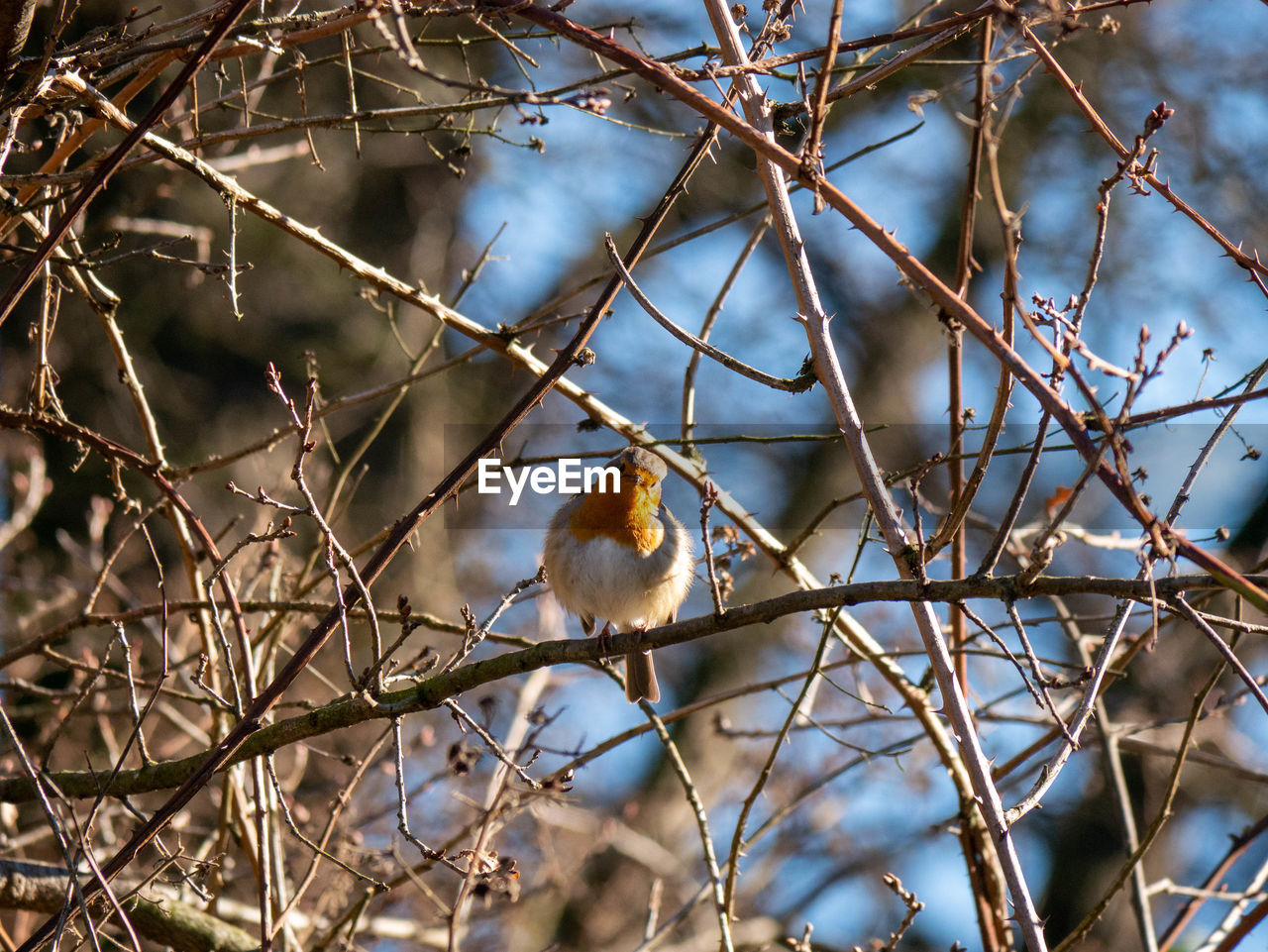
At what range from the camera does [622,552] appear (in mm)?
3541

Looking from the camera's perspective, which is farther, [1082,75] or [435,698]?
[1082,75]

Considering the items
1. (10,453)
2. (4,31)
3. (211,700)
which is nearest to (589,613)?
(211,700)

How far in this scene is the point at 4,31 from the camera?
6.86 ft

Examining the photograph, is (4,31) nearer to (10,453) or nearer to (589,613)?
(589,613)

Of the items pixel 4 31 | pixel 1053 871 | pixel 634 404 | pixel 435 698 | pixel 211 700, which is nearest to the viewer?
pixel 4 31

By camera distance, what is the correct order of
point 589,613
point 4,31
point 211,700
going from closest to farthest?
point 4,31 < point 211,700 < point 589,613

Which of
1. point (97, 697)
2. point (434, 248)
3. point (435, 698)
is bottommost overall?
point (435, 698)

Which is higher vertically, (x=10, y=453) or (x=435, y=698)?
(x=10, y=453)

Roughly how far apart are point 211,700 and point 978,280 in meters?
9.26

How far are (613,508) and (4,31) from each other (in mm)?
2001

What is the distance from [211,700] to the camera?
275cm

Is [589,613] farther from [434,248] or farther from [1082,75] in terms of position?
[1082,75]

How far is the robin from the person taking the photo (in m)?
3.54

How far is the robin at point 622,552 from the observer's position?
11.6 feet
